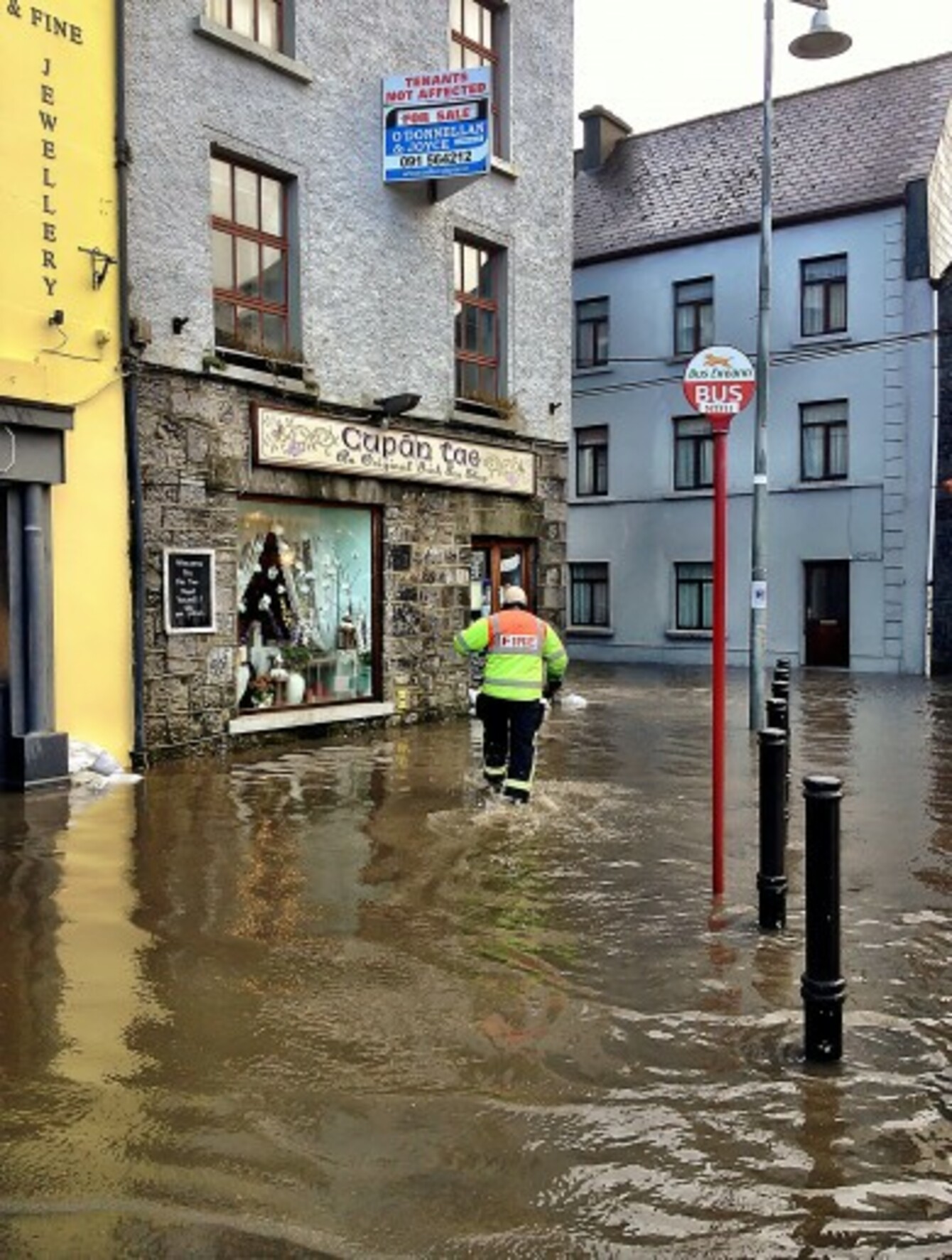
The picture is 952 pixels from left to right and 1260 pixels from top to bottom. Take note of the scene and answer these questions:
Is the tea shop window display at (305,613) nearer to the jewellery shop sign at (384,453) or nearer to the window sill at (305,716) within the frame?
the window sill at (305,716)

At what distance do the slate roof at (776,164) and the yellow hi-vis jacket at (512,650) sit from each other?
17.4m

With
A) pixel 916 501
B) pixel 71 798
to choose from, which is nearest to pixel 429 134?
pixel 71 798

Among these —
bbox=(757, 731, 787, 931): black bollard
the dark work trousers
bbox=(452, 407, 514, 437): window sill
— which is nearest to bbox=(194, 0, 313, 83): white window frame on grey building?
bbox=(452, 407, 514, 437): window sill

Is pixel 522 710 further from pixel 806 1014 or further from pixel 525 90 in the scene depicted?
pixel 525 90

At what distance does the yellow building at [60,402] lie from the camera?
9.62 m

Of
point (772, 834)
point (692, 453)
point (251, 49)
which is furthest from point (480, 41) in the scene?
point (772, 834)

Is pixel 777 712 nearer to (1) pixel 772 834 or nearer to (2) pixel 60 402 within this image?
(1) pixel 772 834

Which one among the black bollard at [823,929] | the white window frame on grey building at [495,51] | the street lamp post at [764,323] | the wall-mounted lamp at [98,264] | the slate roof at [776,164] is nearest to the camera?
the black bollard at [823,929]

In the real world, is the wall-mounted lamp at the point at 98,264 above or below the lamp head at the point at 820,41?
below

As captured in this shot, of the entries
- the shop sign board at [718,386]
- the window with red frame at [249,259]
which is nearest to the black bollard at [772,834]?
the shop sign board at [718,386]

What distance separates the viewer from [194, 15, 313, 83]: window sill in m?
11.3

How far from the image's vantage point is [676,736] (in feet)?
44.1

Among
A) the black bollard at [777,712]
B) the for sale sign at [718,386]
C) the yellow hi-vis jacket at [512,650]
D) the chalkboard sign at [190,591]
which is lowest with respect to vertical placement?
the black bollard at [777,712]

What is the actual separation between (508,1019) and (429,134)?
1096 centimetres
